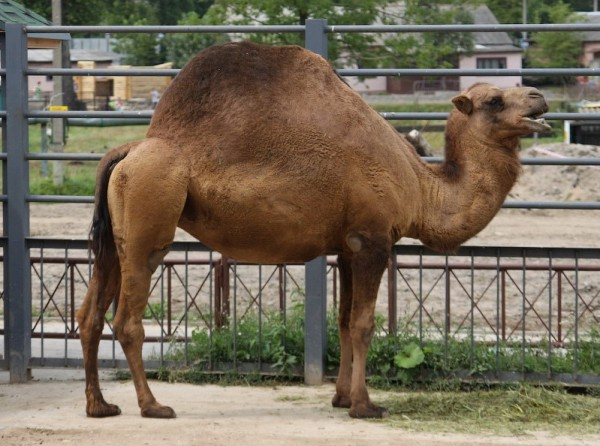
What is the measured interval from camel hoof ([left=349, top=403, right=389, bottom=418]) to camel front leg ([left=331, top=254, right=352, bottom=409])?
1.19ft

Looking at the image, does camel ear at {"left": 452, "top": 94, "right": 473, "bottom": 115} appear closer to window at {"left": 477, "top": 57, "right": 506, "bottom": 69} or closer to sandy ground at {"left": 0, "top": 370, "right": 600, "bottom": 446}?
sandy ground at {"left": 0, "top": 370, "right": 600, "bottom": 446}

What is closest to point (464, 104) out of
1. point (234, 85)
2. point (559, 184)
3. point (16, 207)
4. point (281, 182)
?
point (281, 182)

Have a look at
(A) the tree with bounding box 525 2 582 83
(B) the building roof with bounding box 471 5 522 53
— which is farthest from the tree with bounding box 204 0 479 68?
(B) the building roof with bounding box 471 5 522 53

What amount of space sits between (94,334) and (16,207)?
174cm

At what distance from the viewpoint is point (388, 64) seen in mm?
32188

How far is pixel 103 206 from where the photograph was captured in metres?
7.75

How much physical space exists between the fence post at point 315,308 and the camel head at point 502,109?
140 cm

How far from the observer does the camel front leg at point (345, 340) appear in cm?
819

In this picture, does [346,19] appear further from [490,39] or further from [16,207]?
[490,39]

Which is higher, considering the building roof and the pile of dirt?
the building roof

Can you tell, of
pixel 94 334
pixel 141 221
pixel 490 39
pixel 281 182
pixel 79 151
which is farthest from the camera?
pixel 490 39

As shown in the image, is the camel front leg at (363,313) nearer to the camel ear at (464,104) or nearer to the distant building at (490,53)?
the camel ear at (464,104)

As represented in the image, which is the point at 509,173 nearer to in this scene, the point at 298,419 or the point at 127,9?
the point at 298,419

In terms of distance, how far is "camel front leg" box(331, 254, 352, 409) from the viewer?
322 inches
